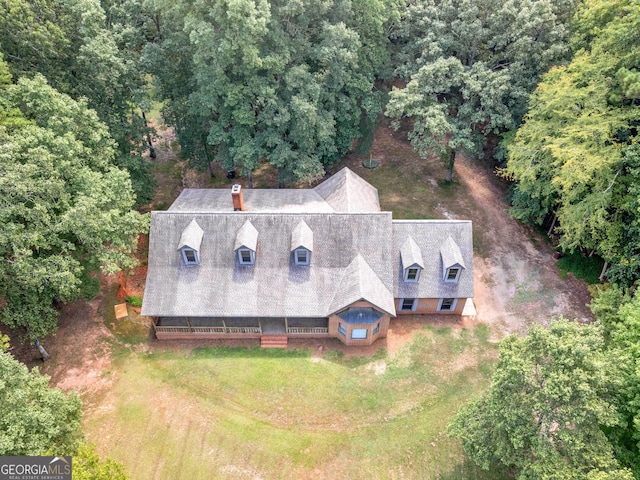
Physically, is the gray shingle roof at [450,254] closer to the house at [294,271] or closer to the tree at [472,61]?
the house at [294,271]

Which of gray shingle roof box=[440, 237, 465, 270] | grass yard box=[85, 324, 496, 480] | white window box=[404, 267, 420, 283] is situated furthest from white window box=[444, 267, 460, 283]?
grass yard box=[85, 324, 496, 480]

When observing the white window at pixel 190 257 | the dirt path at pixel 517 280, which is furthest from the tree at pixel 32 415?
the dirt path at pixel 517 280

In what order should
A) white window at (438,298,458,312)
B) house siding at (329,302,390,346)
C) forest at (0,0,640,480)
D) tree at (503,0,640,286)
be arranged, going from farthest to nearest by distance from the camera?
white window at (438,298,458,312) → house siding at (329,302,390,346) → tree at (503,0,640,286) → forest at (0,0,640,480)

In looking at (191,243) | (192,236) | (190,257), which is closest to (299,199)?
(192,236)

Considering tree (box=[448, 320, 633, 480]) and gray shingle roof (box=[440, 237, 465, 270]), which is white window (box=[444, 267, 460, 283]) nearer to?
gray shingle roof (box=[440, 237, 465, 270])

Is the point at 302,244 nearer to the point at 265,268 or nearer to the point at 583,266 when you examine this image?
the point at 265,268

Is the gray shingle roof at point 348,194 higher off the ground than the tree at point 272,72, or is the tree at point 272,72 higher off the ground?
the tree at point 272,72

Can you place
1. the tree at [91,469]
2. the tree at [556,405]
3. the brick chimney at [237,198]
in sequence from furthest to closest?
the brick chimney at [237,198] < the tree at [556,405] < the tree at [91,469]
